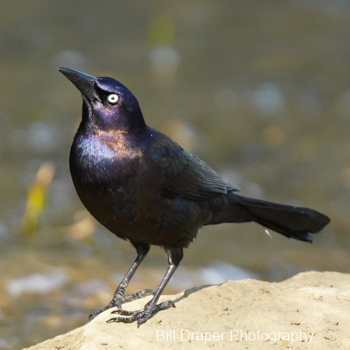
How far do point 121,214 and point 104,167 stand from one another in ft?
0.99

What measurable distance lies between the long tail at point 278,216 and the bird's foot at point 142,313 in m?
1.05

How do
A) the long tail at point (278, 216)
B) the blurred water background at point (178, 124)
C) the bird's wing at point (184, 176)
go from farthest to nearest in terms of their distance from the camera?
the blurred water background at point (178, 124), the long tail at point (278, 216), the bird's wing at point (184, 176)

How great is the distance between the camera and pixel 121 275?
23.0ft

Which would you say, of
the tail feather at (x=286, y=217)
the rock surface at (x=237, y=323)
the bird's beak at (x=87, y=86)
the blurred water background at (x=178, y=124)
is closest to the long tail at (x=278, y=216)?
the tail feather at (x=286, y=217)

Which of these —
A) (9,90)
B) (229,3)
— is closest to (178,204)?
(9,90)

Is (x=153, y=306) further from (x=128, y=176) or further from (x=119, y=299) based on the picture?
(x=128, y=176)

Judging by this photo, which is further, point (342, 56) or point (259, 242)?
point (342, 56)

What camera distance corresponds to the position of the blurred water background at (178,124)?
7074 mm

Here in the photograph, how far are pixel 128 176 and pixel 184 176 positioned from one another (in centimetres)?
68

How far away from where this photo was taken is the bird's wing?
4.84m

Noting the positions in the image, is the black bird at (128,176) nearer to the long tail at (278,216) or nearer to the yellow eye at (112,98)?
the yellow eye at (112,98)

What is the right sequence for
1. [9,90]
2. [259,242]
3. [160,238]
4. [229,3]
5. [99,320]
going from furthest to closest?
[229,3] → [9,90] → [259,242] → [160,238] → [99,320]

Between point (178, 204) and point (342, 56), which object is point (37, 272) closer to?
point (178, 204)

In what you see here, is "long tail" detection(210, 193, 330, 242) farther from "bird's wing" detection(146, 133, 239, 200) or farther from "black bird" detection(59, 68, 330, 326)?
"black bird" detection(59, 68, 330, 326)
